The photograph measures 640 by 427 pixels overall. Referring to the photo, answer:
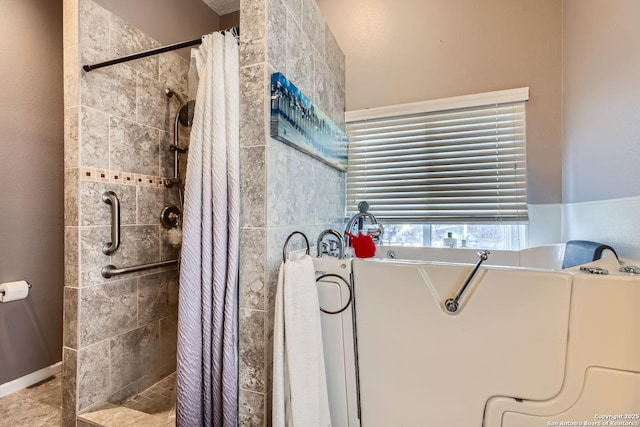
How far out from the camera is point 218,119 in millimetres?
1174

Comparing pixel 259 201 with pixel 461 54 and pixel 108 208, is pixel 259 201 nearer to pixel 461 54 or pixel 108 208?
pixel 108 208

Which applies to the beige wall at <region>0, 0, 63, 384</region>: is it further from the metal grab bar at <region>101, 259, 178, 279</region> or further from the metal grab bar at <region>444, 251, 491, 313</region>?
the metal grab bar at <region>444, 251, 491, 313</region>

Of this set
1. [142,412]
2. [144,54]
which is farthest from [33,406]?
[144,54]

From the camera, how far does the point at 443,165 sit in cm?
213

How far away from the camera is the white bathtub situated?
950 millimetres

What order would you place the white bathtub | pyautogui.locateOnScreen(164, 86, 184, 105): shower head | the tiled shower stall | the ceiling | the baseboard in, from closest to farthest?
the white bathtub, the tiled shower stall, the baseboard, pyautogui.locateOnScreen(164, 86, 184, 105): shower head, the ceiling

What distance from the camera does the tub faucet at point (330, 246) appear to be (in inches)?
50.9

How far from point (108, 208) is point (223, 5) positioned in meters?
2.11

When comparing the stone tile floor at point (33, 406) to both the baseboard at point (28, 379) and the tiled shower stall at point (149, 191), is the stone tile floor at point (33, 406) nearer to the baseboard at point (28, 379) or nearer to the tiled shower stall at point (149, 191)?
the baseboard at point (28, 379)

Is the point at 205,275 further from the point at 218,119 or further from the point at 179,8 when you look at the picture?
the point at 179,8

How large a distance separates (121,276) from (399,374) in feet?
4.99

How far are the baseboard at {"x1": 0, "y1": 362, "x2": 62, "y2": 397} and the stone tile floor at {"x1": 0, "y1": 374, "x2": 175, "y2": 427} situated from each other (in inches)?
1.0

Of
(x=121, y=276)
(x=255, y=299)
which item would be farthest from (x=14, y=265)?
(x=255, y=299)

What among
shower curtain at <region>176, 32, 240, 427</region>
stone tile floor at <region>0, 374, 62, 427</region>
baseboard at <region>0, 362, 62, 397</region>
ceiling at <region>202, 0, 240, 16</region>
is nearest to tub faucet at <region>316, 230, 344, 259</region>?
shower curtain at <region>176, 32, 240, 427</region>
